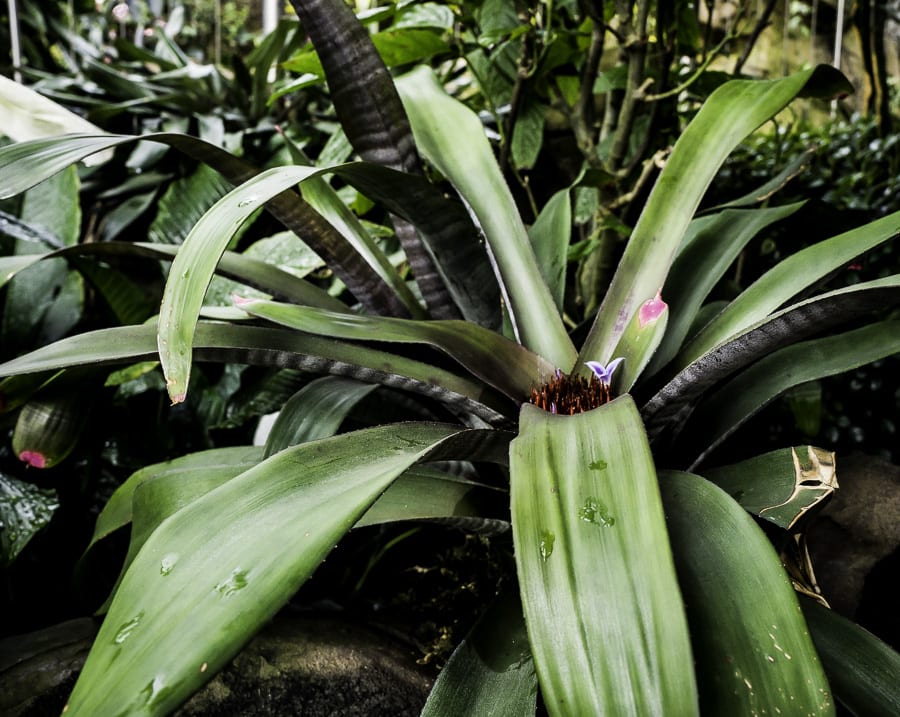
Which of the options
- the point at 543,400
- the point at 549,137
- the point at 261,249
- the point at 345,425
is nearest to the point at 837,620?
the point at 543,400

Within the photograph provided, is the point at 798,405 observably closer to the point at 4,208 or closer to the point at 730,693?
the point at 730,693

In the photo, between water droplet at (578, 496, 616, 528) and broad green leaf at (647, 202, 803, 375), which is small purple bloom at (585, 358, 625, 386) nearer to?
broad green leaf at (647, 202, 803, 375)

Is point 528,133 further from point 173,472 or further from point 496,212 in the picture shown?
point 173,472

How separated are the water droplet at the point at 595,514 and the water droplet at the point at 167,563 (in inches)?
10.4

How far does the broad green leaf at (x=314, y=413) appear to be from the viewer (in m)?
0.72

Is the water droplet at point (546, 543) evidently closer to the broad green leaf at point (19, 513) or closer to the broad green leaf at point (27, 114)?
the broad green leaf at point (27, 114)

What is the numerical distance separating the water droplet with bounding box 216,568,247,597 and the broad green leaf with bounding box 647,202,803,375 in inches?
20.6

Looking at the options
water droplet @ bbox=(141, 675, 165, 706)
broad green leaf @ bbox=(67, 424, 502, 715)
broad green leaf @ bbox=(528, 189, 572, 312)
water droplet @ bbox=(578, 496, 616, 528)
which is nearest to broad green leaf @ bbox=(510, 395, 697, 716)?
water droplet @ bbox=(578, 496, 616, 528)

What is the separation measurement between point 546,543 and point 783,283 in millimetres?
454

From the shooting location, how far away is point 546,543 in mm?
446

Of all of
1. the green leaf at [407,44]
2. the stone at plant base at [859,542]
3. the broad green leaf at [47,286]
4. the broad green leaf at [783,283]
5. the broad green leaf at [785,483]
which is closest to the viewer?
the broad green leaf at [785,483]

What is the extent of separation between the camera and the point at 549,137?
1.89m

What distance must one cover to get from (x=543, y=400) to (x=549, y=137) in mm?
1336

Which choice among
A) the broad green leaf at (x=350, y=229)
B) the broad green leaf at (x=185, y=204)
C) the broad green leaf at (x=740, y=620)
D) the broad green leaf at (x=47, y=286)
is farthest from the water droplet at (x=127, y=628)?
the broad green leaf at (x=185, y=204)
